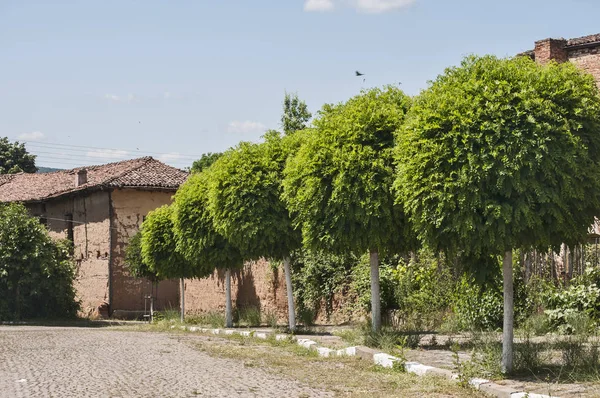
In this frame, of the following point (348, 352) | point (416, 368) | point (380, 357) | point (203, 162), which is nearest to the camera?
point (416, 368)

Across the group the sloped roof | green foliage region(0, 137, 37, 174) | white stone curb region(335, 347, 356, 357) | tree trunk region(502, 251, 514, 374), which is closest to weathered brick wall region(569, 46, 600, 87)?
white stone curb region(335, 347, 356, 357)

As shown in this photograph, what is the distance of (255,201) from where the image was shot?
20.2 meters

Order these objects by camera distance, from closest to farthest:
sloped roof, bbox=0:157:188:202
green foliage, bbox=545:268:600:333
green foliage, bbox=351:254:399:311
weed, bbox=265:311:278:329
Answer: green foliage, bbox=545:268:600:333, green foliage, bbox=351:254:399:311, weed, bbox=265:311:278:329, sloped roof, bbox=0:157:188:202

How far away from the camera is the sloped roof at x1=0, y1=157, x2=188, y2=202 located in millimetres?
43375

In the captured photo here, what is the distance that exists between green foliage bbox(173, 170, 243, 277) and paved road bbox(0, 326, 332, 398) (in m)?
6.40

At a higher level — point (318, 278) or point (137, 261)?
point (137, 261)

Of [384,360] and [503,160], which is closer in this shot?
[503,160]

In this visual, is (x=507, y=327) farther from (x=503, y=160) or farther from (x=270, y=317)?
(x=270, y=317)

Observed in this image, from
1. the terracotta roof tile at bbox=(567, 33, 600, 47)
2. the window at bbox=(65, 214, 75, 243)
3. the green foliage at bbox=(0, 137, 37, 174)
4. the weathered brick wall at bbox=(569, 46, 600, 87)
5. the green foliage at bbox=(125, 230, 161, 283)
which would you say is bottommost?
the green foliage at bbox=(125, 230, 161, 283)

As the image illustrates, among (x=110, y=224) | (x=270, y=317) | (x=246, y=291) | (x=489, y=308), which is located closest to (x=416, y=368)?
(x=489, y=308)

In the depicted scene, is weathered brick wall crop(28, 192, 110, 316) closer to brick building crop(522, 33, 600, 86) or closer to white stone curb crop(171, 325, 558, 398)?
white stone curb crop(171, 325, 558, 398)

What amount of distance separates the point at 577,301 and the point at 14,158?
190 ft

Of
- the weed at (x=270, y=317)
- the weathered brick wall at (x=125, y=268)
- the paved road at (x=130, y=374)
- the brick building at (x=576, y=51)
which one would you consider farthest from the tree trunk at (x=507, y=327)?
the weathered brick wall at (x=125, y=268)

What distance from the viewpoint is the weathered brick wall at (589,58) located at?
27812mm
